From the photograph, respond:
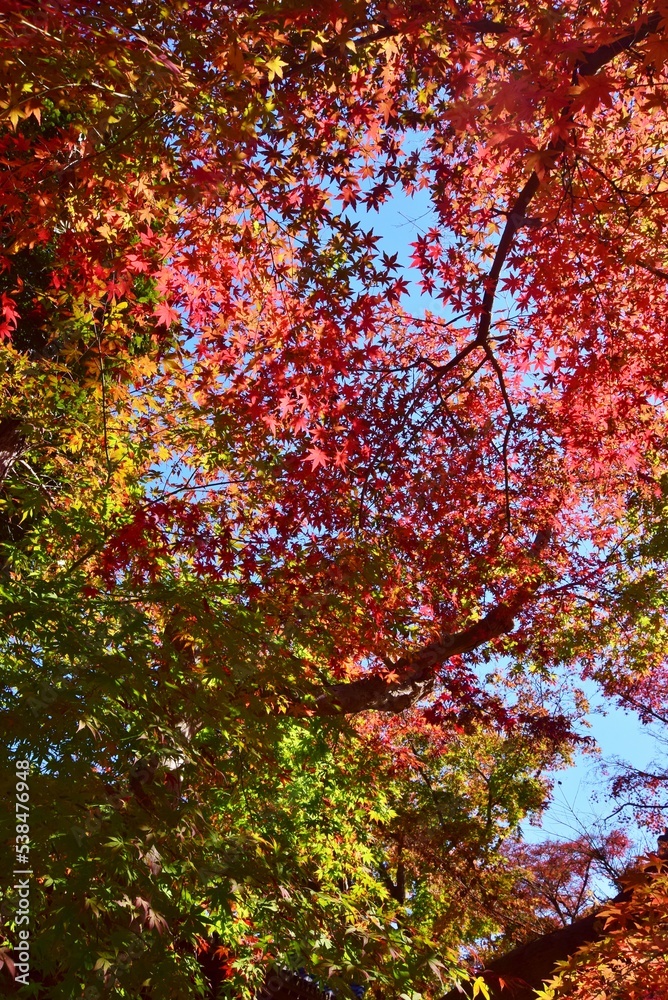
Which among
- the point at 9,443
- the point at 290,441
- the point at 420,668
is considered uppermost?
the point at 9,443

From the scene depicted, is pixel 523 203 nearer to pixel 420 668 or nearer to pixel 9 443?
pixel 420 668

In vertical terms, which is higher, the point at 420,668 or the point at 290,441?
the point at 290,441

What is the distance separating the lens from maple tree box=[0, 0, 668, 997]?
3486mm

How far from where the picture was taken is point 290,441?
606 centimetres

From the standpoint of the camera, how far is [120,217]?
222 inches

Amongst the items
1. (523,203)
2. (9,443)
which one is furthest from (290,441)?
(9,443)

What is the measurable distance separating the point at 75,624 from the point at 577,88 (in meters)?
3.47

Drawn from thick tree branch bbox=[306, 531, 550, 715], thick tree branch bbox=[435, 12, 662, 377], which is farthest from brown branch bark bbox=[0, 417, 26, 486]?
thick tree branch bbox=[435, 12, 662, 377]

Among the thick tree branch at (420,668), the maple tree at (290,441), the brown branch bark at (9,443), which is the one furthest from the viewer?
the brown branch bark at (9,443)

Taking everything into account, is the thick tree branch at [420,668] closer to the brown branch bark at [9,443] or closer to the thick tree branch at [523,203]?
the thick tree branch at [523,203]

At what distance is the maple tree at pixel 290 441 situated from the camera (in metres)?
3.49

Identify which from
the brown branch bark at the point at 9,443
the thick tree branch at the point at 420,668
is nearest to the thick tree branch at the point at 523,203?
the thick tree branch at the point at 420,668

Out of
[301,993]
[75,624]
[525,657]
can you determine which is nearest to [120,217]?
[75,624]

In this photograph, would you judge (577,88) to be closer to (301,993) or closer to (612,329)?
(612,329)
